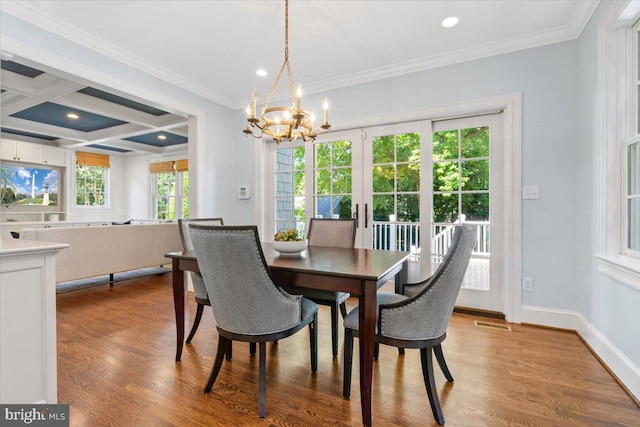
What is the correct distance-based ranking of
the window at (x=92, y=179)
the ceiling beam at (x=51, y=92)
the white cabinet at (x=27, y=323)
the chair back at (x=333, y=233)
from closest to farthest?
the white cabinet at (x=27, y=323) → the chair back at (x=333, y=233) → the ceiling beam at (x=51, y=92) → the window at (x=92, y=179)

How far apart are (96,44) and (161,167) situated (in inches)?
197

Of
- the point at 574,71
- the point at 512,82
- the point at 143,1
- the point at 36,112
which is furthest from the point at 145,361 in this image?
the point at 36,112

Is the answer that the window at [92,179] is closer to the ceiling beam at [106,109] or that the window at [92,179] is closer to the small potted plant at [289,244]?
the ceiling beam at [106,109]

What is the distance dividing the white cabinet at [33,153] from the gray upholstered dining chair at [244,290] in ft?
22.3

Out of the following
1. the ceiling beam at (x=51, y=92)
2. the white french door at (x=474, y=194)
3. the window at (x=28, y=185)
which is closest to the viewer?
the white french door at (x=474, y=194)

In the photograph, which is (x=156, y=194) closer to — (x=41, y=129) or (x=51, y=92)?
(x=41, y=129)

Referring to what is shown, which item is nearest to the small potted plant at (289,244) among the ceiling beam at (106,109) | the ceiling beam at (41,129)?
the ceiling beam at (106,109)

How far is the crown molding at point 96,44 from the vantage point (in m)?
2.36

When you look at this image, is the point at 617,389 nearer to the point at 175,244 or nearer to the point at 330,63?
the point at 330,63

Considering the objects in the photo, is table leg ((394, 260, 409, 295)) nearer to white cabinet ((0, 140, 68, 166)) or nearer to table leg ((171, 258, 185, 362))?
table leg ((171, 258, 185, 362))

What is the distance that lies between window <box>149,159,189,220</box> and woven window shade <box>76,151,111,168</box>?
1.12m

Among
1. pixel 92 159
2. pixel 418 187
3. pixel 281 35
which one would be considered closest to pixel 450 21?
pixel 281 35

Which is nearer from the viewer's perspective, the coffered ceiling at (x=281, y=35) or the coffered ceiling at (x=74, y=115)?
the coffered ceiling at (x=281, y=35)

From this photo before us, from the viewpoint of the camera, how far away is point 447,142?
321 centimetres
